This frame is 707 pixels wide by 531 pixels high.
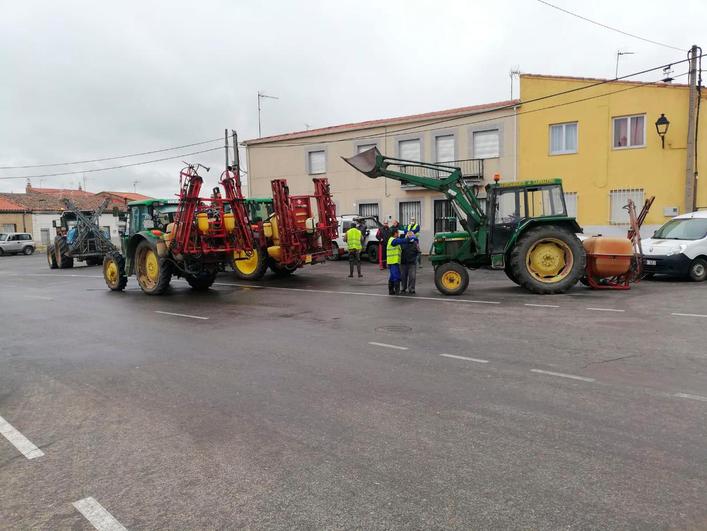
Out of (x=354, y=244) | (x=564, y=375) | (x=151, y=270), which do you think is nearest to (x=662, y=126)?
(x=354, y=244)

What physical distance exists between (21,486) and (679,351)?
699 cm

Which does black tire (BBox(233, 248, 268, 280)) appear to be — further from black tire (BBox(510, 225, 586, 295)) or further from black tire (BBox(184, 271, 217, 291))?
black tire (BBox(510, 225, 586, 295))

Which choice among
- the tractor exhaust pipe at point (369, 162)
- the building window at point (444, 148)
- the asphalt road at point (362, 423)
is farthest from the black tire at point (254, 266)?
the building window at point (444, 148)

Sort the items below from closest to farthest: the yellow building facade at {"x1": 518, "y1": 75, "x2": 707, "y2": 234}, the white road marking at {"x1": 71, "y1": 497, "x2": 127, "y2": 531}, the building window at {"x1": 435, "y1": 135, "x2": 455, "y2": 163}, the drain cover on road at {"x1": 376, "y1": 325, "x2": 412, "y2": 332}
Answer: the white road marking at {"x1": 71, "y1": 497, "x2": 127, "y2": 531}
the drain cover on road at {"x1": 376, "y1": 325, "x2": 412, "y2": 332}
the yellow building facade at {"x1": 518, "y1": 75, "x2": 707, "y2": 234}
the building window at {"x1": 435, "y1": 135, "x2": 455, "y2": 163}

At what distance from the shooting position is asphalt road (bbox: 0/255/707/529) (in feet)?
10.4

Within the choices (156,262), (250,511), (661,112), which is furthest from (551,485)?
(661,112)

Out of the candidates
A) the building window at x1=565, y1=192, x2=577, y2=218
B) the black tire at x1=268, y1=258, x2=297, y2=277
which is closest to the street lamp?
the building window at x1=565, y1=192, x2=577, y2=218

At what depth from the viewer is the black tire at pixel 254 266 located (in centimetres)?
1558

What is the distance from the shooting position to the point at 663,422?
432 centimetres

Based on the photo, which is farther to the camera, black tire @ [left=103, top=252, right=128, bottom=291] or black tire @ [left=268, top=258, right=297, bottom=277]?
black tire @ [left=268, top=258, right=297, bottom=277]

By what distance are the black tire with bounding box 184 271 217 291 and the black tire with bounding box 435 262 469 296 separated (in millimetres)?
5973

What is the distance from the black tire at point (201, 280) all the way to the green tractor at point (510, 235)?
4974 millimetres

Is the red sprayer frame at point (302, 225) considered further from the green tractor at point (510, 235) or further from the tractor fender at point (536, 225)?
the tractor fender at point (536, 225)

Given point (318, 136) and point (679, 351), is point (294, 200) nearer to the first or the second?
point (679, 351)
